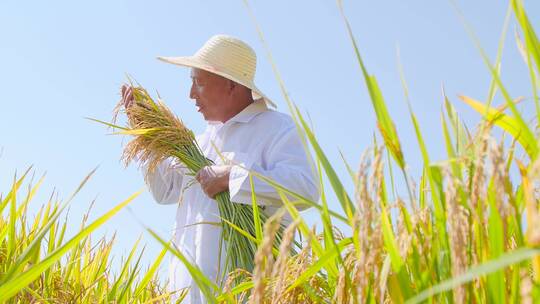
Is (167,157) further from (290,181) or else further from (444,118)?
(444,118)

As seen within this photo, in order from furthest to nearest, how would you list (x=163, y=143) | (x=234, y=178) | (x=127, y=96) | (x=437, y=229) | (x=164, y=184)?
(x=164, y=184)
(x=127, y=96)
(x=163, y=143)
(x=234, y=178)
(x=437, y=229)

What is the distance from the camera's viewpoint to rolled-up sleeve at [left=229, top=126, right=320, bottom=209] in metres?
3.07

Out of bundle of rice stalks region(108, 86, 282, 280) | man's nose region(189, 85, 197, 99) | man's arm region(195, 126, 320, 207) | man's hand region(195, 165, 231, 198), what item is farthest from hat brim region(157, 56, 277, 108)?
man's hand region(195, 165, 231, 198)

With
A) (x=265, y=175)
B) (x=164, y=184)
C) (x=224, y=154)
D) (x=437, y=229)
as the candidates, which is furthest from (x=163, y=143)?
(x=437, y=229)

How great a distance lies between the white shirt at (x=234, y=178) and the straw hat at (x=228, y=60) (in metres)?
0.14

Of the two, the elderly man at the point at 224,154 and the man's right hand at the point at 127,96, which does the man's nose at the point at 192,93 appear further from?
the man's right hand at the point at 127,96

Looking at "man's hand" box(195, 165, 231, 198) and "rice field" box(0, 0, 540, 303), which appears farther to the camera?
"man's hand" box(195, 165, 231, 198)

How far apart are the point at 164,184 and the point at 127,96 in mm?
491

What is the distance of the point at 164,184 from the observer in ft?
12.3

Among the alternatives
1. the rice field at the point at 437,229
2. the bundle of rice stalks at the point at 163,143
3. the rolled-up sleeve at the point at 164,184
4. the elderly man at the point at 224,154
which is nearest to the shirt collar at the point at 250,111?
the elderly man at the point at 224,154

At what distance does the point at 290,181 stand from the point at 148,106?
768mm

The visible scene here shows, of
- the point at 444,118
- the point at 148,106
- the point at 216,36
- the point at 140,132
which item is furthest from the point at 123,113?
the point at 444,118

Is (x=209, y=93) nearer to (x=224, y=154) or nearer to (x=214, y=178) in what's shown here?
(x=224, y=154)

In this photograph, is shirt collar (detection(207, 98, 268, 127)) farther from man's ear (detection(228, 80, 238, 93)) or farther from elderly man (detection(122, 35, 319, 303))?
man's ear (detection(228, 80, 238, 93))
